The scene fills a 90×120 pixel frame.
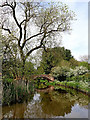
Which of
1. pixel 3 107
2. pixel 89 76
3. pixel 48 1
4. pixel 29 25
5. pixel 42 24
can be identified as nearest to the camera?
pixel 3 107

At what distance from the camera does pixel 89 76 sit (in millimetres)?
13320

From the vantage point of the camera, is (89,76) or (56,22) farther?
(89,76)

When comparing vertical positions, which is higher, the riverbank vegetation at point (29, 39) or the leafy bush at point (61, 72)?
the riverbank vegetation at point (29, 39)

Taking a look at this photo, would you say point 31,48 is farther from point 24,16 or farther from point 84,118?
point 84,118

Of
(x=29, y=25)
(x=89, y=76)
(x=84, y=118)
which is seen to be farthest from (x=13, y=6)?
(x=89, y=76)

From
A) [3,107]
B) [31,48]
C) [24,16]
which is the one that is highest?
[24,16]

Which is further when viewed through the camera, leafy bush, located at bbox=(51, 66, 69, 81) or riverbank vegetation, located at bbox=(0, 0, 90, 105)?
leafy bush, located at bbox=(51, 66, 69, 81)

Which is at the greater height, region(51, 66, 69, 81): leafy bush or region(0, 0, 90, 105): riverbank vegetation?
region(0, 0, 90, 105): riverbank vegetation

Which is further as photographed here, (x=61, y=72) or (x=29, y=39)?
(x=61, y=72)

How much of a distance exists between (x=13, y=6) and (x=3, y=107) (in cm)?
701

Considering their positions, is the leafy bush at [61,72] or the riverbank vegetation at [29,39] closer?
the riverbank vegetation at [29,39]

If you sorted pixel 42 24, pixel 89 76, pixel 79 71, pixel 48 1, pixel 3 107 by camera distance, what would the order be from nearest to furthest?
pixel 3 107 → pixel 48 1 → pixel 42 24 → pixel 89 76 → pixel 79 71

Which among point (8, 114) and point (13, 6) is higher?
point (13, 6)

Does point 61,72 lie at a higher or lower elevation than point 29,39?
lower
